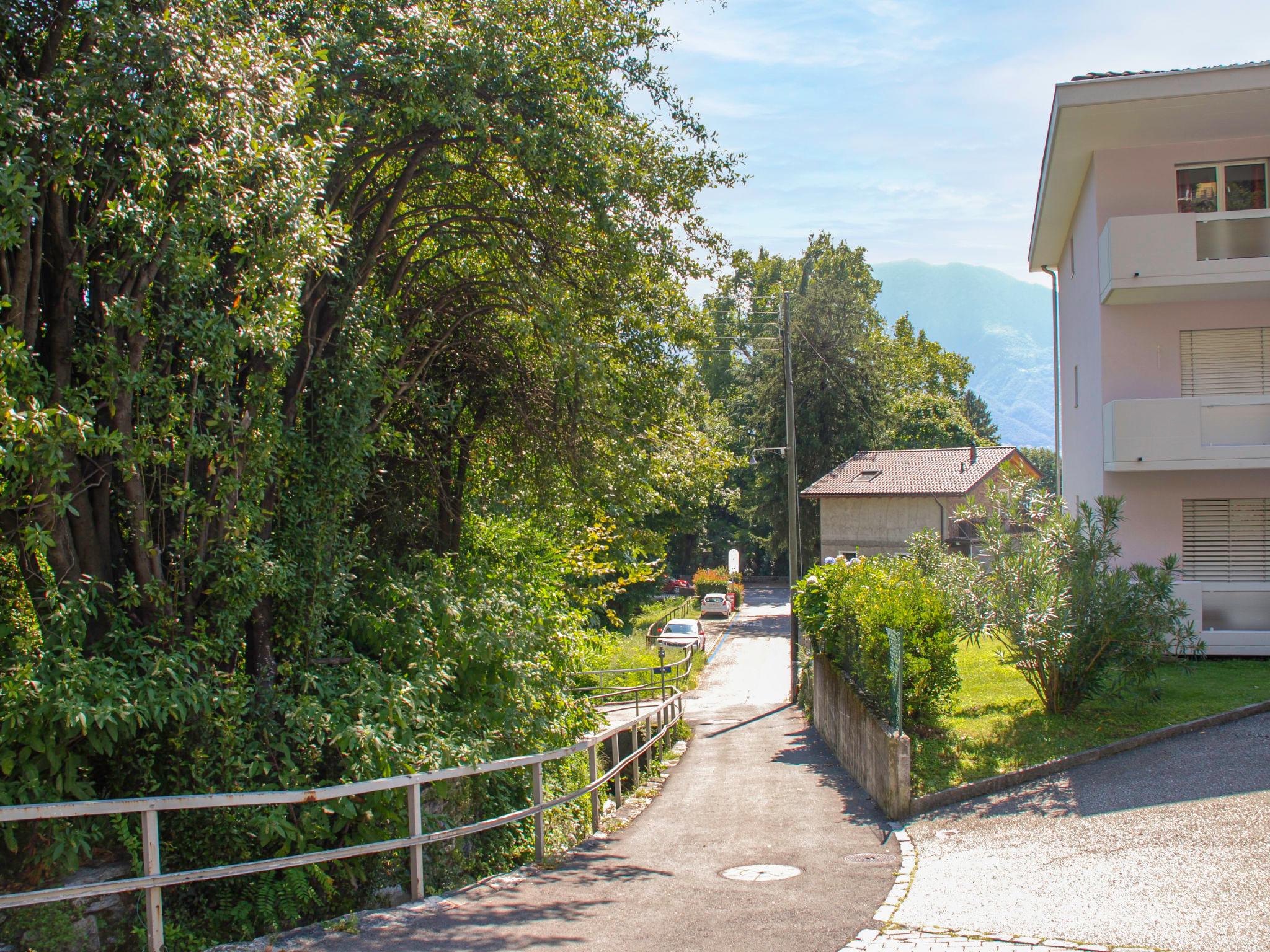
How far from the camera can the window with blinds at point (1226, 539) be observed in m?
16.6

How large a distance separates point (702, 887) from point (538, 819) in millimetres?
1540

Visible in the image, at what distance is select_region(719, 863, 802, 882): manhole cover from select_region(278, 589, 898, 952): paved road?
0.08 metres

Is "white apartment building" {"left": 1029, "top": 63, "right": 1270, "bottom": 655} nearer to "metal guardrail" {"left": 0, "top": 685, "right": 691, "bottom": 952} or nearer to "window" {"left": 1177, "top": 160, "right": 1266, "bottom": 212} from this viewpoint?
"window" {"left": 1177, "top": 160, "right": 1266, "bottom": 212}

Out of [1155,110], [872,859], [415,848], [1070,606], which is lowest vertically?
[872,859]

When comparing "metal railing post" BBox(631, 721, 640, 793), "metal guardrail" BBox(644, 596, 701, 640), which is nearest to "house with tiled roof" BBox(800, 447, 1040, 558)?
"metal guardrail" BBox(644, 596, 701, 640)

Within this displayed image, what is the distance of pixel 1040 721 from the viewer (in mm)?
12164

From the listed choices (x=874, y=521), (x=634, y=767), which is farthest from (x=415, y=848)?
(x=874, y=521)

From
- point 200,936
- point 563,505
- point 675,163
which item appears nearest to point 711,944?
point 200,936

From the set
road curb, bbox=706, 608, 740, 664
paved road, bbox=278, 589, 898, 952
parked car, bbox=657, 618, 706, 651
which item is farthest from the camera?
road curb, bbox=706, 608, 740, 664

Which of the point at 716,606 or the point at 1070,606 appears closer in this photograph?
the point at 1070,606

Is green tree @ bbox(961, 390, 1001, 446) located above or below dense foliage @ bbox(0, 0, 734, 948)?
above

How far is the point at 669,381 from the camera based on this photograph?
40.4 ft

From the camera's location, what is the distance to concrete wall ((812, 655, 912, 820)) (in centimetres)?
1029

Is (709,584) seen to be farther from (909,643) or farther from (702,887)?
(702,887)
